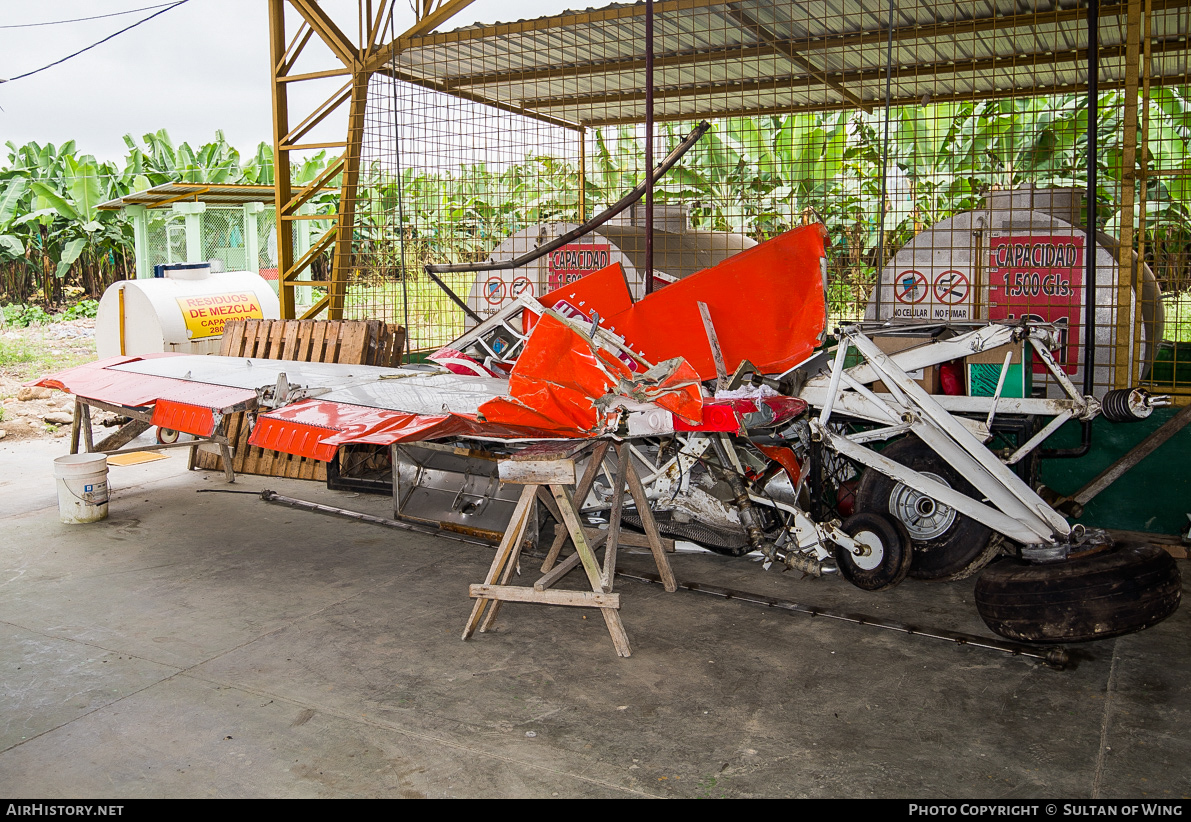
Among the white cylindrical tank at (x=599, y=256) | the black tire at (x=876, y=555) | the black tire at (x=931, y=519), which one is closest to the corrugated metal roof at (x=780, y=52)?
the white cylindrical tank at (x=599, y=256)

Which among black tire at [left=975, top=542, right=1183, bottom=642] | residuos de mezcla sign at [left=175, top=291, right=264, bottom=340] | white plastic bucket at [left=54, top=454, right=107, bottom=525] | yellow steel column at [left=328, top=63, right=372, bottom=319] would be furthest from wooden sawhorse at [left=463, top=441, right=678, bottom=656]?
residuos de mezcla sign at [left=175, top=291, right=264, bottom=340]

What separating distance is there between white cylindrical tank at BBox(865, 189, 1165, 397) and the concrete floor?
225 centimetres

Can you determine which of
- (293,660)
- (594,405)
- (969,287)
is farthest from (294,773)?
(969,287)

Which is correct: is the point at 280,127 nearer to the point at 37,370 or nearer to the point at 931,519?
the point at 37,370

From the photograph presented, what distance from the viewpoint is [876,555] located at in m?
5.63

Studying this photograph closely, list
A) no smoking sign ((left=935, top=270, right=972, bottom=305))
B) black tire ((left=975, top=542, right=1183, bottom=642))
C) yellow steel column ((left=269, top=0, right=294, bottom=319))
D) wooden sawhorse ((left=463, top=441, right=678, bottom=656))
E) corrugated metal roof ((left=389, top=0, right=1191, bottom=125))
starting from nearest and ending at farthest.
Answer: black tire ((left=975, top=542, right=1183, bottom=642)) < wooden sawhorse ((left=463, top=441, right=678, bottom=656)) < no smoking sign ((left=935, top=270, right=972, bottom=305)) < corrugated metal roof ((left=389, top=0, right=1191, bottom=125)) < yellow steel column ((left=269, top=0, right=294, bottom=319))

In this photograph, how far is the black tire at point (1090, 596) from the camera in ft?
14.4

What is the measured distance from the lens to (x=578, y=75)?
1002cm

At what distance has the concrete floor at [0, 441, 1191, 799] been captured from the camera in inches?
143

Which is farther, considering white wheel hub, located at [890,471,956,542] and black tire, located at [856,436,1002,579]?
white wheel hub, located at [890,471,956,542]

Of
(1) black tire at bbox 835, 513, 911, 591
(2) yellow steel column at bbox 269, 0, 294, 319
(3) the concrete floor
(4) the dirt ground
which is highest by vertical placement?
(2) yellow steel column at bbox 269, 0, 294, 319

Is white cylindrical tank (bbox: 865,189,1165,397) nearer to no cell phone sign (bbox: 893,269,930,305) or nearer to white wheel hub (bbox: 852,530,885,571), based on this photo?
no cell phone sign (bbox: 893,269,930,305)

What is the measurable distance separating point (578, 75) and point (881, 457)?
6.32 metres

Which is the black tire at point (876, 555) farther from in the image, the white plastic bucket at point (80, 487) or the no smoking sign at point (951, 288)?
the white plastic bucket at point (80, 487)
